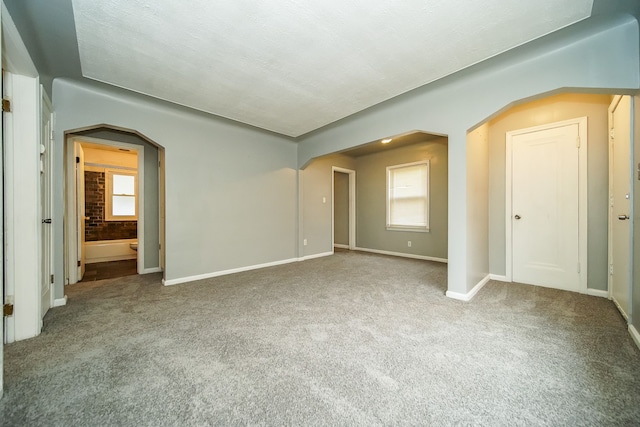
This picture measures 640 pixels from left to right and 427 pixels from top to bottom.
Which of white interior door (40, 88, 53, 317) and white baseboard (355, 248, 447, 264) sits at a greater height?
white interior door (40, 88, 53, 317)

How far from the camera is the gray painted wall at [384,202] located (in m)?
4.88

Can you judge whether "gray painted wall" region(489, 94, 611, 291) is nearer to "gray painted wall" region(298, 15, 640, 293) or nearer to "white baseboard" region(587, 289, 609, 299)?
"white baseboard" region(587, 289, 609, 299)

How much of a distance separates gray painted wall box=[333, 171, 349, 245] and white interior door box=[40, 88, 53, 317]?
539 centimetres


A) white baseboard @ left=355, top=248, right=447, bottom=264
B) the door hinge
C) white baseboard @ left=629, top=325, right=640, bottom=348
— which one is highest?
the door hinge

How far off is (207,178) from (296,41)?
2.47 m

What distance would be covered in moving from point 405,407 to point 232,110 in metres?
3.57

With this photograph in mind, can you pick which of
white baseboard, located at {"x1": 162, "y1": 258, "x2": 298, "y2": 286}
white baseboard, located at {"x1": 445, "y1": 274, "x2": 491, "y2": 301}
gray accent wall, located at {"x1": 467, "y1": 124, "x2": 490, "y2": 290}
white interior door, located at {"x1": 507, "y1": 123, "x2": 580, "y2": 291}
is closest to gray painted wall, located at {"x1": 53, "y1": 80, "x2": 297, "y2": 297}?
white baseboard, located at {"x1": 162, "y1": 258, "x2": 298, "y2": 286}

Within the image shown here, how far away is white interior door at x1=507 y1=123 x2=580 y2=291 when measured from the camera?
2951mm

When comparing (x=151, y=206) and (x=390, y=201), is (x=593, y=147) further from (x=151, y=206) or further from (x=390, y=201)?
(x=151, y=206)

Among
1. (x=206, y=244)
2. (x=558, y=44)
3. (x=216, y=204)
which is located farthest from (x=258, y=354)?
(x=558, y=44)

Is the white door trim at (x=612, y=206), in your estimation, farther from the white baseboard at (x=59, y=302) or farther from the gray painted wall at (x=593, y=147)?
the white baseboard at (x=59, y=302)

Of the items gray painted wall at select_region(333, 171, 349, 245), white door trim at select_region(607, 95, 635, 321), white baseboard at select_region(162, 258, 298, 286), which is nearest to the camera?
white door trim at select_region(607, 95, 635, 321)

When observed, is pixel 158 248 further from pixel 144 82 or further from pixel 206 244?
pixel 144 82

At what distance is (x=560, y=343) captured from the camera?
1792 mm
